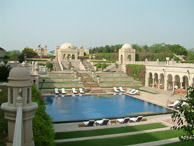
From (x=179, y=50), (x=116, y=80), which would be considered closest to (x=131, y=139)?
(x=116, y=80)

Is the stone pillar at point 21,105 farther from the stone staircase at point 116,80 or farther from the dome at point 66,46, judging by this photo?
the dome at point 66,46

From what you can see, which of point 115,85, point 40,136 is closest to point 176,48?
point 115,85

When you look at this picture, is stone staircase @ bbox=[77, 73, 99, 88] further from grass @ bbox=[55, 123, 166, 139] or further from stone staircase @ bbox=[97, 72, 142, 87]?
grass @ bbox=[55, 123, 166, 139]

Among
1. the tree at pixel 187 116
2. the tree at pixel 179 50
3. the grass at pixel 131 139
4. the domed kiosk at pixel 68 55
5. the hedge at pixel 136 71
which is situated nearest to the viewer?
the tree at pixel 187 116

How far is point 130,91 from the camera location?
105ft

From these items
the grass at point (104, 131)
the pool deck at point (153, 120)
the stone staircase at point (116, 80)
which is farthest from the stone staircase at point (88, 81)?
the grass at point (104, 131)

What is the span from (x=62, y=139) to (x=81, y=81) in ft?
80.0

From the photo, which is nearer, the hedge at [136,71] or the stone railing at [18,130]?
the stone railing at [18,130]

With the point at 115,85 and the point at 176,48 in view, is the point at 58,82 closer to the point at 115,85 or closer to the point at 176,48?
the point at 115,85

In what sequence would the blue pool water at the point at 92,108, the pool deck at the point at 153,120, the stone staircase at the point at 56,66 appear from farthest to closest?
the stone staircase at the point at 56,66
the blue pool water at the point at 92,108
the pool deck at the point at 153,120

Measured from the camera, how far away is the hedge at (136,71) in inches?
1491

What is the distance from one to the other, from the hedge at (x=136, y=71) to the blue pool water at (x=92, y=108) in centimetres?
1065

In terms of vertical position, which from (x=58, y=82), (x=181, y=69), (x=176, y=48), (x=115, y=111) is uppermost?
(x=176, y=48)

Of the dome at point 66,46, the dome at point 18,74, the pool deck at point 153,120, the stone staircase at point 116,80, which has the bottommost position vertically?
the pool deck at point 153,120
